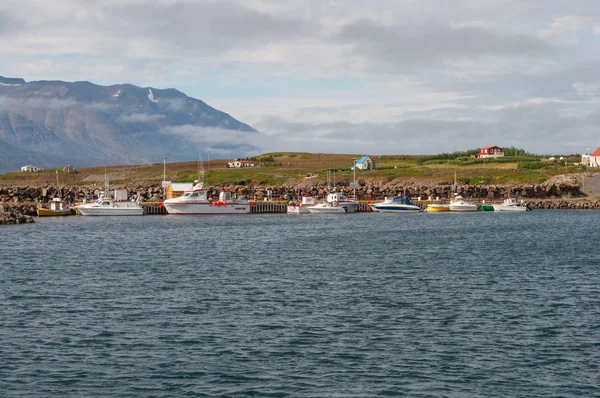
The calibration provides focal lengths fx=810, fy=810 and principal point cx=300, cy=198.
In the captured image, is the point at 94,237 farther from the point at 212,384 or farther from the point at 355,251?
the point at 212,384

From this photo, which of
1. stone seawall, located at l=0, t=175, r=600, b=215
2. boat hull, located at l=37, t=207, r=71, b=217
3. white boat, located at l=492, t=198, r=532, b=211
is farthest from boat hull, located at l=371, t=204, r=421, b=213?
boat hull, located at l=37, t=207, r=71, b=217

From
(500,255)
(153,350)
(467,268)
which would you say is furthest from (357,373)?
(500,255)

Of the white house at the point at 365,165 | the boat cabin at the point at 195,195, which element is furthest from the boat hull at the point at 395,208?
the white house at the point at 365,165

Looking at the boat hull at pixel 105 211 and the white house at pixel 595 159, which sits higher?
the white house at pixel 595 159

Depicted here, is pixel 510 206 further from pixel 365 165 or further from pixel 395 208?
pixel 365 165

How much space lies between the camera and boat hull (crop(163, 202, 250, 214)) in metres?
123

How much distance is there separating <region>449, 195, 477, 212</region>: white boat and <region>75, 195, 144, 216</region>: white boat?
4949 centimetres

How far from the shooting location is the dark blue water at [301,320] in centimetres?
2656

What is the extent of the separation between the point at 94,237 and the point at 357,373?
58276 mm

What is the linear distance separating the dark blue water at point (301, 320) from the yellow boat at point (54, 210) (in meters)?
48.7

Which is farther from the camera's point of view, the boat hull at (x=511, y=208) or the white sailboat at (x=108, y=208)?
the boat hull at (x=511, y=208)

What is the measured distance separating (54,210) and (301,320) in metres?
90.5

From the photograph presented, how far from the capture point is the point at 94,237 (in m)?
81.0

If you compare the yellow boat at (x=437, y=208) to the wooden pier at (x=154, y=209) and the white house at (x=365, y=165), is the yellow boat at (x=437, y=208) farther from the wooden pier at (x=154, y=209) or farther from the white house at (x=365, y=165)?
the white house at (x=365, y=165)
